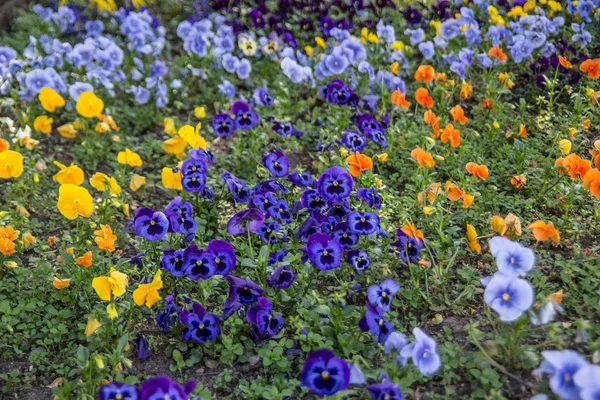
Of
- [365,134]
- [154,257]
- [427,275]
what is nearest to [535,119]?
[365,134]

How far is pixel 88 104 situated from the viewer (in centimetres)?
422

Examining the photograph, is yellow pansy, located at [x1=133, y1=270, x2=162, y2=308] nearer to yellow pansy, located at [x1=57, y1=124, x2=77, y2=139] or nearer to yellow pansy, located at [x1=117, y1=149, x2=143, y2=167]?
yellow pansy, located at [x1=117, y1=149, x2=143, y2=167]

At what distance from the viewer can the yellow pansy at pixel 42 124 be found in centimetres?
434

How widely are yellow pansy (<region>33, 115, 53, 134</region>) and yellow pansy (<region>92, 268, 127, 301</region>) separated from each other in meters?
2.05

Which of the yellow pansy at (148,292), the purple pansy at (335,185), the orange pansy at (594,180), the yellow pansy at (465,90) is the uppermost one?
the yellow pansy at (465,90)

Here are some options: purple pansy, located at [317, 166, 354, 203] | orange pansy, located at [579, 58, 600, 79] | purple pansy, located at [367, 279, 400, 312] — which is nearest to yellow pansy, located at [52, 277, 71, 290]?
purple pansy, located at [317, 166, 354, 203]

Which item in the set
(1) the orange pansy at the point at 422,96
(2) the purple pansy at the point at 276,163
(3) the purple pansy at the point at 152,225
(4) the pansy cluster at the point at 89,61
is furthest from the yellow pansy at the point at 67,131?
(1) the orange pansy at the point at 422,96

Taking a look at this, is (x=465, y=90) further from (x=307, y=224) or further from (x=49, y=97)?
(x=49, y=97)

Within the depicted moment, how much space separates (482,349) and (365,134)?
1.82 metres

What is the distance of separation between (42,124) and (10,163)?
1.00m

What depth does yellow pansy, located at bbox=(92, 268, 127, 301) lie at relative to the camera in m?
2.67

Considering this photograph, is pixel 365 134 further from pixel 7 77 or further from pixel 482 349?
pixel 7 77

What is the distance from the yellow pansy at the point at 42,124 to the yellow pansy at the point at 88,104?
0.91 ft

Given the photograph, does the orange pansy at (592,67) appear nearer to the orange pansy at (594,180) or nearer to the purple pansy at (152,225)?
the orange pansy at (594,180)
